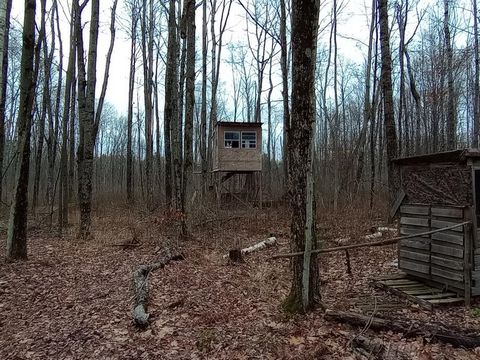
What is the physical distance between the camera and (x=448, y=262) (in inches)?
238

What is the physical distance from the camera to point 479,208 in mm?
7348

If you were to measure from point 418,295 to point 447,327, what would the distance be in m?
1.52

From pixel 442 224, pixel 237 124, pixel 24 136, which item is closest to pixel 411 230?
pixel 442 224

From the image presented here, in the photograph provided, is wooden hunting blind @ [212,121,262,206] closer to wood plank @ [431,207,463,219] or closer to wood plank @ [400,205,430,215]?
wood plank @ [400,205,430,215]

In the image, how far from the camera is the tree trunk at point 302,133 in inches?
201

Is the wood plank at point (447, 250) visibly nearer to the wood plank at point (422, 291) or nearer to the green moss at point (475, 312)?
the wood plank at point (422, 291)

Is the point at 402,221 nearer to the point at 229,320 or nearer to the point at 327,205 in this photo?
the point at 229,320

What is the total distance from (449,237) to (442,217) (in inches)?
13.1

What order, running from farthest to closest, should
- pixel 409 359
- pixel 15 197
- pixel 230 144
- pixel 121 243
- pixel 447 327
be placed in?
pixel 230 144
pixel 121 243
pixel 15 197
pixel 447 327
pixel 409 359

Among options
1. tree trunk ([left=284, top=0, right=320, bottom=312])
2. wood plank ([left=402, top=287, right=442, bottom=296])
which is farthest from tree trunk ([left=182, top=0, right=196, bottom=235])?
wood plank ([left=402, top=287, right=442, bottom=296])

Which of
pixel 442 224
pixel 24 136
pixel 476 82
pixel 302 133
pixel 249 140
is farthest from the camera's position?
pixel 249 140

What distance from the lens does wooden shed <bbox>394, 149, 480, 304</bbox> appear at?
5.73 meters

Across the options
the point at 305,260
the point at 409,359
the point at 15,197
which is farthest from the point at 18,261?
the point at 409,359

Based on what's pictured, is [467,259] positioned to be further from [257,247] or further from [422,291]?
[257,247]
